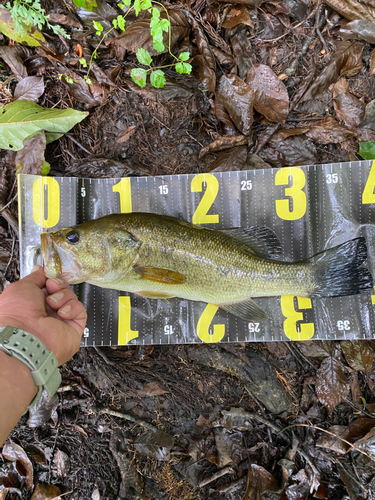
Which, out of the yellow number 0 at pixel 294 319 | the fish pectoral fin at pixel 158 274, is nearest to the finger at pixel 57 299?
the fish pectoral fin at pixel 158 274

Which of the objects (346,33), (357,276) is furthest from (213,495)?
(346,33)

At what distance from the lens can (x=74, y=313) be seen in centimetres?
231

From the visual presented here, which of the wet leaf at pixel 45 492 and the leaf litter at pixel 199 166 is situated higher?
the leaf litter at pixel 199 166

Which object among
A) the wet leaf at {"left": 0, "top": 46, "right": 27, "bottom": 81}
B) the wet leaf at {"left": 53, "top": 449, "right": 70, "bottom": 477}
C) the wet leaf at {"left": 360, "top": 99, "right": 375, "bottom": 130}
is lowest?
the wet leaf at {"left": 53, "top": 449, "right": 70, "bottom": 477}

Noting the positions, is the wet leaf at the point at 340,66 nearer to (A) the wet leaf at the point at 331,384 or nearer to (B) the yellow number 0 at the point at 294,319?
(B) the yellow number 0 at the point at 294,319

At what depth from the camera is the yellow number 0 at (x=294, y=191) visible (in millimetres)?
3107

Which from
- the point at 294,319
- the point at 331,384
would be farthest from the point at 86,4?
the point at 331,384

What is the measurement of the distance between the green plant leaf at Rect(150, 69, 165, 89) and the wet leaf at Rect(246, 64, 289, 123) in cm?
87

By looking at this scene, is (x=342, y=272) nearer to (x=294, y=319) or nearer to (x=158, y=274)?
(x=294, y=319)

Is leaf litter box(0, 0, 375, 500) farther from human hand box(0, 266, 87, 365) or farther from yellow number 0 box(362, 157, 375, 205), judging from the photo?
human hand box(0, 266, 87, 365)

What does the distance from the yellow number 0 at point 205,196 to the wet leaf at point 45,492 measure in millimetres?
2875

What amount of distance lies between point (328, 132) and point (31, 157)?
2.96 m

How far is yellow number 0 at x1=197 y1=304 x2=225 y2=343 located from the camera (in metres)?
3.10

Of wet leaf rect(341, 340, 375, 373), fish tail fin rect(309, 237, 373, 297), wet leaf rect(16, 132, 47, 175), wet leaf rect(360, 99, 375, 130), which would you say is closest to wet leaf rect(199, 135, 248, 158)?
wet leaf rect(360, 99, 375, 130)
